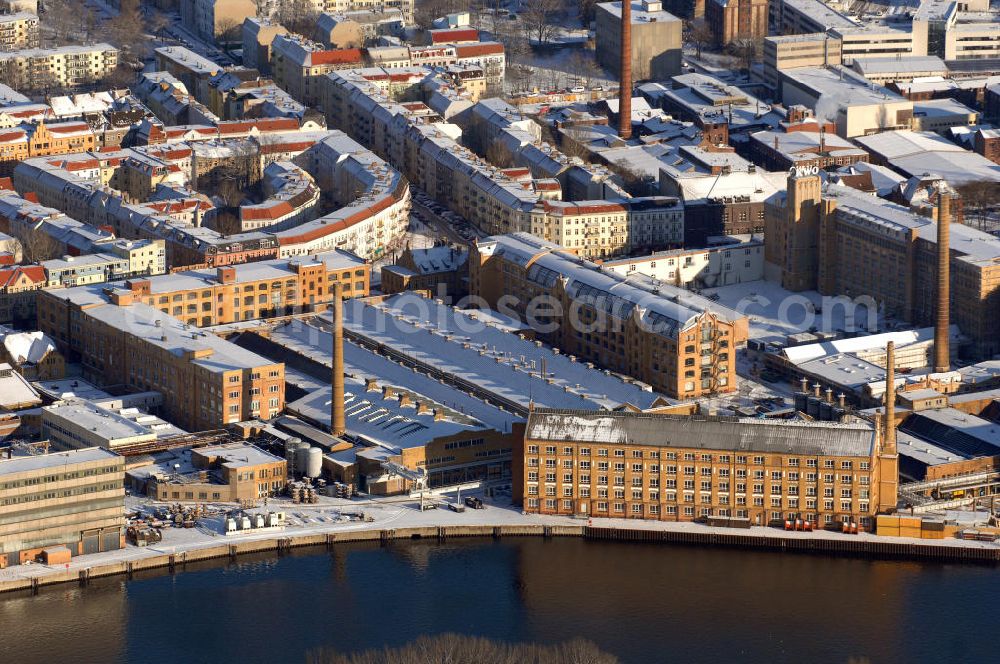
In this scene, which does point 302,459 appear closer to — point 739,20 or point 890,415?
point 890,415

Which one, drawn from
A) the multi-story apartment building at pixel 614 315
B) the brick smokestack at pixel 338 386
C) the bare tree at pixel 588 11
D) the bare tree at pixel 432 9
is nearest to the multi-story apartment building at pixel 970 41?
the bare tree at pixel 588 11

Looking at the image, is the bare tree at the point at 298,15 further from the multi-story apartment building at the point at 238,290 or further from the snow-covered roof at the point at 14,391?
the snow-covered roof at the point at 14,391

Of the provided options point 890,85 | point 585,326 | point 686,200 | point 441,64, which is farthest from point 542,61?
point 585,326

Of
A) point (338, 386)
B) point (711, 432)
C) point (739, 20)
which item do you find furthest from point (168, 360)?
point (739, 20)

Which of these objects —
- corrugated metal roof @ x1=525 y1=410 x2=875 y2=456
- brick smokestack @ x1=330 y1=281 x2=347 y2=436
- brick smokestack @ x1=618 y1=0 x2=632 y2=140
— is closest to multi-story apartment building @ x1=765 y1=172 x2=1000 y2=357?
Result: corrugated metal roof @ x1=525 y1=410 x2=875 y2=456

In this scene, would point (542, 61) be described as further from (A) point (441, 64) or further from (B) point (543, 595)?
(B) point (543, 595)
